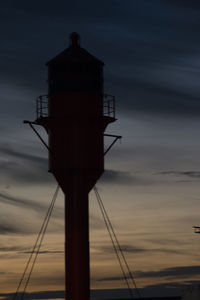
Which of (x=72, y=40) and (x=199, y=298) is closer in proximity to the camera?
(x=199, y=298)

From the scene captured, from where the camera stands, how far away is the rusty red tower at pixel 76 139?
50438 mm

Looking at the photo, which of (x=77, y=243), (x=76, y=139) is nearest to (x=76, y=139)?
(x=76, y=139)

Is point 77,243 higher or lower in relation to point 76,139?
lower

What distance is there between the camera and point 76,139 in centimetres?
5112

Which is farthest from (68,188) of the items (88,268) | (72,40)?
(72,40)

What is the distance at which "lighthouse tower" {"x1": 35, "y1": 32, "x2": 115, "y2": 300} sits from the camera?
50.4 m

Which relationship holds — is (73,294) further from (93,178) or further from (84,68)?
(84,68)

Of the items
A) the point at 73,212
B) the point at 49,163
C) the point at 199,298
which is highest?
the point at 49,163

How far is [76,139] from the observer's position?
168 ft

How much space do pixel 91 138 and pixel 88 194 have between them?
3505 mm

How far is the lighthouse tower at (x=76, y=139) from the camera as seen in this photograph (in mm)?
50438

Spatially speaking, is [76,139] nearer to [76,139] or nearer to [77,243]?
[76,139]

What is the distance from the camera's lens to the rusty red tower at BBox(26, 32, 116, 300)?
165 ft

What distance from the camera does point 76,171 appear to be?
50781 mm
